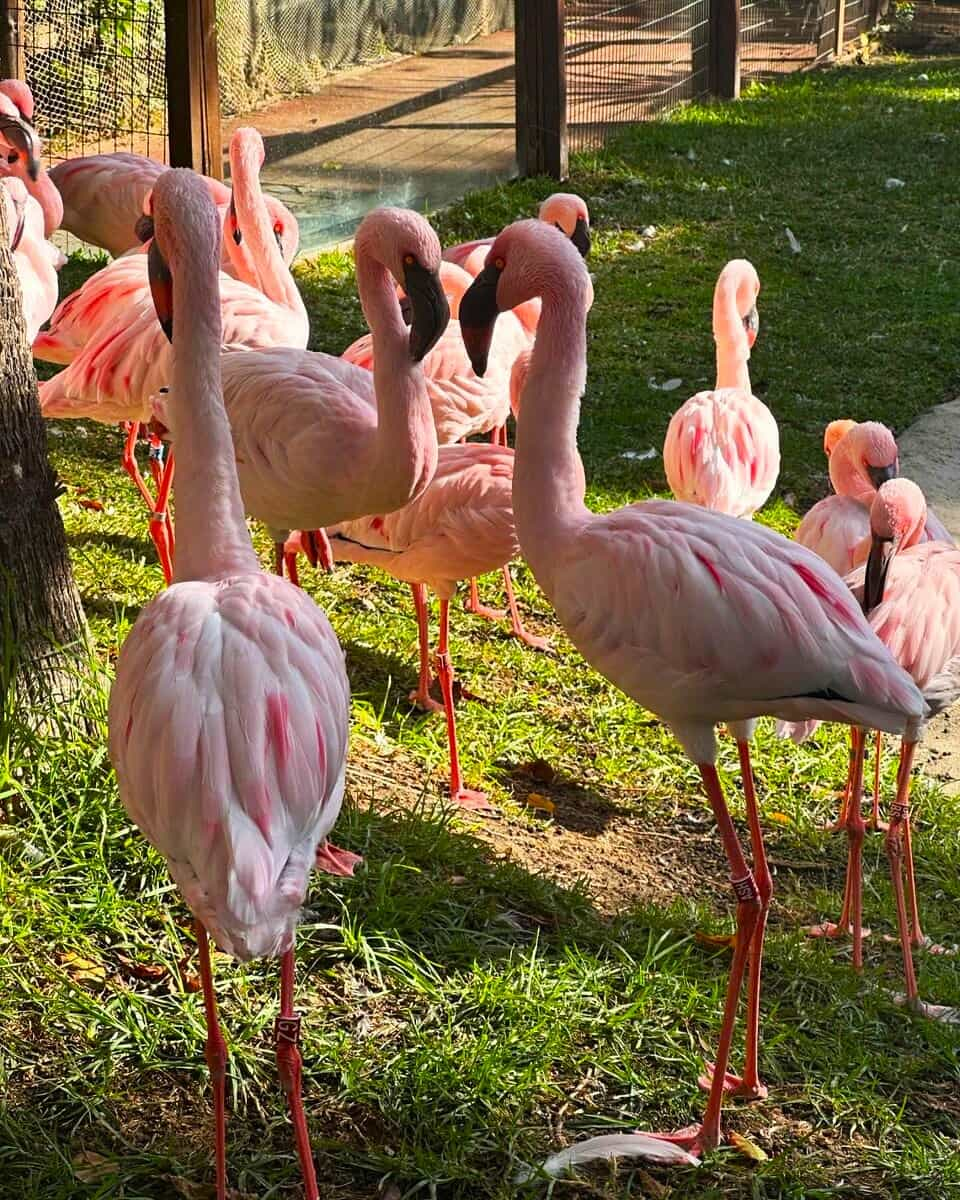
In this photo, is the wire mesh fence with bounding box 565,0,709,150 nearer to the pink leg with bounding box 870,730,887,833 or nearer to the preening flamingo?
the pink leg with bounding box 870,730,887,833

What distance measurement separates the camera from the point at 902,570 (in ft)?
12.6

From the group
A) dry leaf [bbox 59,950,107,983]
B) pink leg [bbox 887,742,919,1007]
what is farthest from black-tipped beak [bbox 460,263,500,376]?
dry leaf [bbox 59,950,107,983]

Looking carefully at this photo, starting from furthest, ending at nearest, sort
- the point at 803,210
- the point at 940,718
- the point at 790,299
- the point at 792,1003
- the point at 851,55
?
the point at 851,55, the point at 803,210, the point at 790,299, the point at 940,718, the point at 792,1003

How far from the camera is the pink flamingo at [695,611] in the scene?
3.00 m

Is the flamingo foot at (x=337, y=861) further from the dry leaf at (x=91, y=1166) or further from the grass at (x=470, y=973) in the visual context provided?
the dry leaf at (x=91, y=1166)

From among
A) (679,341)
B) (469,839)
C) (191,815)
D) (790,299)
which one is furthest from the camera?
(790,299)

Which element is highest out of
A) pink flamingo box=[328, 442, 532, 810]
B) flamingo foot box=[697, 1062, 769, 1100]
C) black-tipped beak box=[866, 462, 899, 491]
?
black-tipped beak box=[866, 462, 899, 491]

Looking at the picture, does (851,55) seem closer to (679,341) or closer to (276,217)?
(679,341)

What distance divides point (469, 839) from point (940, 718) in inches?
78.7

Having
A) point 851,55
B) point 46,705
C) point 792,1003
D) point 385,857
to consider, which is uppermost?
point 851,55

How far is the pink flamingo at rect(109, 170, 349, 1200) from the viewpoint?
7.61 feet

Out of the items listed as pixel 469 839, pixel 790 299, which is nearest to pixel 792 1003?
pixel 469 839

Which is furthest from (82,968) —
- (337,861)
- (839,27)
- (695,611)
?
(839,27)

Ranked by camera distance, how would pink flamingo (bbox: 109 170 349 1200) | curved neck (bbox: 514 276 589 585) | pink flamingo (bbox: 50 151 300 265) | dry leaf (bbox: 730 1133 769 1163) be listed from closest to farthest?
pink flamingo (bbox: 109 170 349 1200) < dry leaf (bbox: 730 1133 769 1163) < curved neck (bbox: 514 276 589 585) < pink flamingo (bbox: 50 151 300 265)
